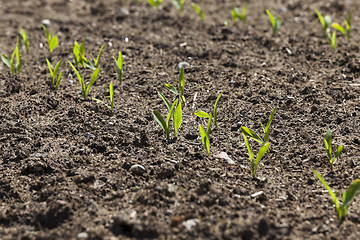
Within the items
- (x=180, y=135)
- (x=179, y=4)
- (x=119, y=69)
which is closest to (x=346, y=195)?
(x=180, y=135)

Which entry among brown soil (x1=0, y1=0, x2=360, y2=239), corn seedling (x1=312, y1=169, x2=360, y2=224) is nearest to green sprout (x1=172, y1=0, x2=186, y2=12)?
brown soil (x1=0, y1=0, x2=360, y2=239)

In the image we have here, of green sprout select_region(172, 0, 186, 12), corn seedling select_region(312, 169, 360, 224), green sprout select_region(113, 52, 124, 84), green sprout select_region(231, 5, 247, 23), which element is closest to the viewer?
corn seedling select_region(312, 169, 360, 224)

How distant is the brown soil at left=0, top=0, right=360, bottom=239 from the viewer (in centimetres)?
187

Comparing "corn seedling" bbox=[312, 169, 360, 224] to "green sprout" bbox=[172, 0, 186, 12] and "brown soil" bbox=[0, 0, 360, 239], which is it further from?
"green sprout" bbox=[172, 0, 186, 12]

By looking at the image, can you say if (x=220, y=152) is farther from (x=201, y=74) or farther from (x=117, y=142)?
(x=201, y=74)

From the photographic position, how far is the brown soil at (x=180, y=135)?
1868 mm

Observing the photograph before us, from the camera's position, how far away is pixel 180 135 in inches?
98.2

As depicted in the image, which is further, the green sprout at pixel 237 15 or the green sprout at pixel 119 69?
the green sprout at pixel 237 15

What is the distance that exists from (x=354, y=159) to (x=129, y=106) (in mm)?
1356

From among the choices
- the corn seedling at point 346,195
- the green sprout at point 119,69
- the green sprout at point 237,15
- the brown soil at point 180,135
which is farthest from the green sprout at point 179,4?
the corn seedling at point 346,195

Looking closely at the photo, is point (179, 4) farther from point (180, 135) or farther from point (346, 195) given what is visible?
point (346, 195)

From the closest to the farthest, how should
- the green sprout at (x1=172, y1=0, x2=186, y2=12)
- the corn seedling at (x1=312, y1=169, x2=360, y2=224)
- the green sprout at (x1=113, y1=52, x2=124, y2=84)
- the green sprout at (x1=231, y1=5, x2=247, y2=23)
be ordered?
the corn seedling at (x1=312, y1=169, x2=360, y2=224) < the green sprout at (x1=113, y1=52, x2=124, y2=84) < the green sprout at (x1=231, y1=5, x2=247, y2=23) < the green sprout at (x1=172, y1=0, x2=186, y2=12)

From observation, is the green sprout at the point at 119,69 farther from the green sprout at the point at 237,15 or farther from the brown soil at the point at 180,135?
the green sprout at the point at 237,15

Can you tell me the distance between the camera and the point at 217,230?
5.81ft
